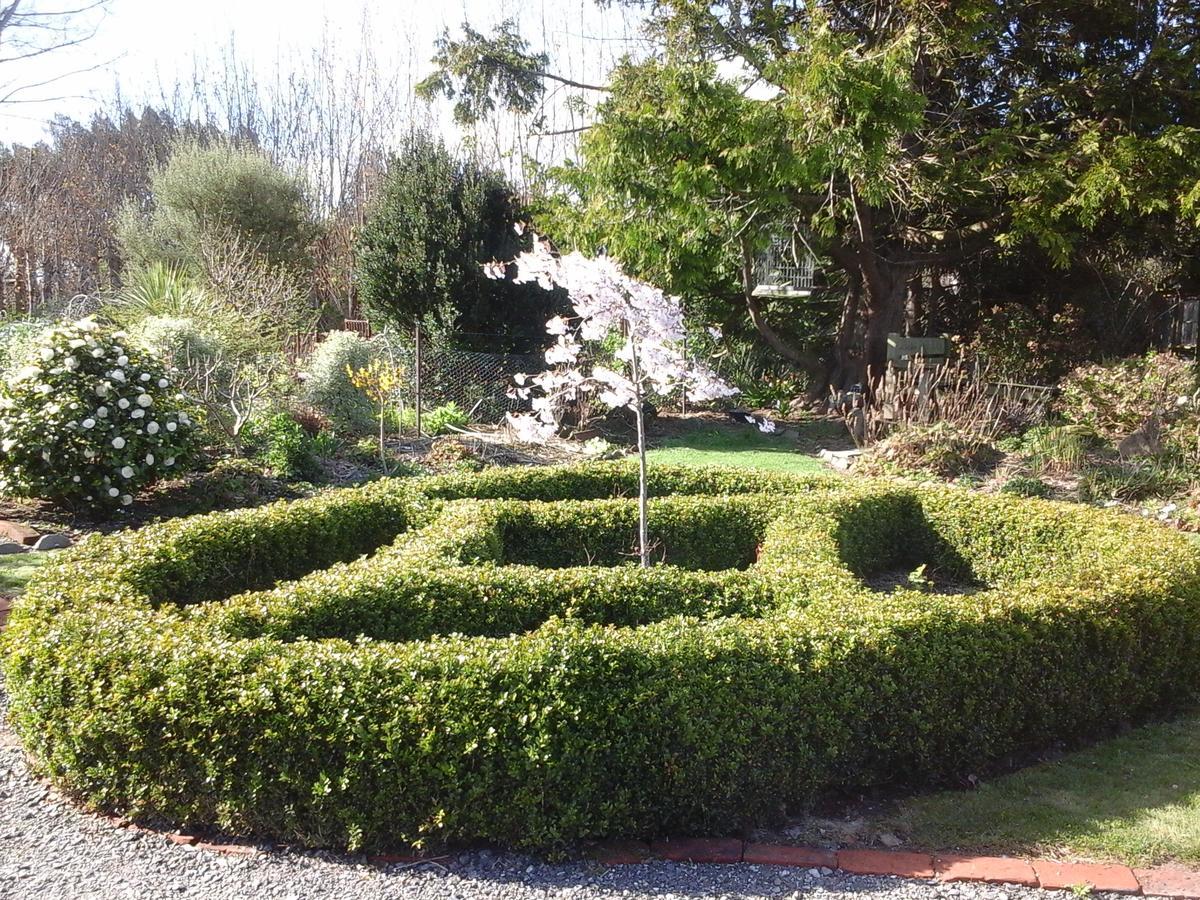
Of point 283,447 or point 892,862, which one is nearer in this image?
point 892,862

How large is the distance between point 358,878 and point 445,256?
390 inches

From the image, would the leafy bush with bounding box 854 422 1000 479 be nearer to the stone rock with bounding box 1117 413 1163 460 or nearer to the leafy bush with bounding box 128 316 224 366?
the stone rock with bounding box 1117 413 1163 460

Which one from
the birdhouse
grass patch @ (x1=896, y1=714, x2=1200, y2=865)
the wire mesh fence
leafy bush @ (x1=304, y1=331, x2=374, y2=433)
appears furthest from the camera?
the birdhouse

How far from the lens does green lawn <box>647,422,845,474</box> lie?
10.2m

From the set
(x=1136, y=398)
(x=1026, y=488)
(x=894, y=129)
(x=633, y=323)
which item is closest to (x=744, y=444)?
(x=1026, y=488)

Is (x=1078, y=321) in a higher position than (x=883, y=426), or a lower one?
higher

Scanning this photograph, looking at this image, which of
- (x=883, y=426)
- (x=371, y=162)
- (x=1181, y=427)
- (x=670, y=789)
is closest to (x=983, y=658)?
(x=670, y=789)

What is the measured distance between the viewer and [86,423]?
6652mm

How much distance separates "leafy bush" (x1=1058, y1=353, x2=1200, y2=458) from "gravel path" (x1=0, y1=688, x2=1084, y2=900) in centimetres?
746

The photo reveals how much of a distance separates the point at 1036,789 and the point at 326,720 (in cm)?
270

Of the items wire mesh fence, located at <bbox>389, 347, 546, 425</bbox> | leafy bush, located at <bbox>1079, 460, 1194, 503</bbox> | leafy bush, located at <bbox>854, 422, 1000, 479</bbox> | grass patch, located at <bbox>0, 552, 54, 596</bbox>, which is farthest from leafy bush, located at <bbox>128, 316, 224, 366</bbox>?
leafy bush, located at <bbox>1079, 460, 1194, 503</bbox>

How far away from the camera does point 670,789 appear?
3.13 m

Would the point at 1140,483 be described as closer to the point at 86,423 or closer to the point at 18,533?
the point at 86,423

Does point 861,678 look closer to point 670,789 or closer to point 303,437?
point 670,789
